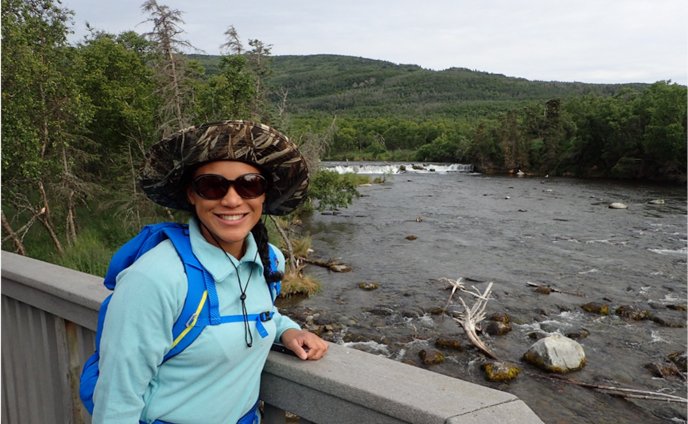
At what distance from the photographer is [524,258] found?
16.3 meters

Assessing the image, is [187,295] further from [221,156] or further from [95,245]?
[95,245]

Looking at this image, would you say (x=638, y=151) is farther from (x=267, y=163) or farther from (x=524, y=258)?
(x=267, y=163)

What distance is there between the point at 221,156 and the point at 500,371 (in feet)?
26.6

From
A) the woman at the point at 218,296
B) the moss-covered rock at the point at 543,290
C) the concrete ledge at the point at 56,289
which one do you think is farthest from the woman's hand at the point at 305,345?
the moss-covered rock at the point at 543,290

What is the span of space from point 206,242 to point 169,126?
13.2m

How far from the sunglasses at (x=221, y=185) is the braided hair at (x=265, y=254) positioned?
19 centimetres

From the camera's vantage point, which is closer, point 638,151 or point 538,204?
point 538,204

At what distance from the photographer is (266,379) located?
1.60 meters

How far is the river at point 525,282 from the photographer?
27.9 feet

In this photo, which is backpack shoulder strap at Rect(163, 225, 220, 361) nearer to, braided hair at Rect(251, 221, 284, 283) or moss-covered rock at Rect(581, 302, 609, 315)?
braided hair at Rect(251, 221, 284, 283)

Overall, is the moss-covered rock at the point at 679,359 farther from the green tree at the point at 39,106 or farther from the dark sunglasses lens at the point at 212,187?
the green tree at the point at 39,106

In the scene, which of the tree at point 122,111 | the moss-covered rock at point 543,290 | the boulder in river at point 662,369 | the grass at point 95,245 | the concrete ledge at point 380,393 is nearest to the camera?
the concrete ledge at point 380,393

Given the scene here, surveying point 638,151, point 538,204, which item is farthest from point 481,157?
point 538,204

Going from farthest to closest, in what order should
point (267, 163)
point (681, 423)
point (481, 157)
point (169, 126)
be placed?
point (481, 157) < point (169, 126) < point (681, 423) < point (267, 163)
